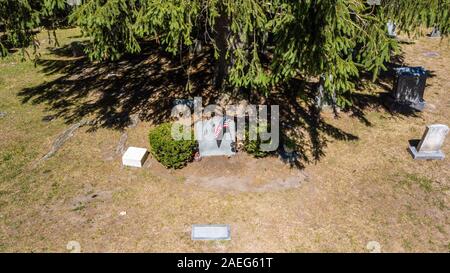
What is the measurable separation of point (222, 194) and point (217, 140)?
174cm

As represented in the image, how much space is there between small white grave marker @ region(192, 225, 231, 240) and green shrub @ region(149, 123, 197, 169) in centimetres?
227

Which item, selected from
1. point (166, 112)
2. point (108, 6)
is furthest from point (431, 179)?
point (108, 6)

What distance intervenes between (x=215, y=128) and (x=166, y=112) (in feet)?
10.4

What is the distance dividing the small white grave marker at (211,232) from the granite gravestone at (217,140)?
2.69m

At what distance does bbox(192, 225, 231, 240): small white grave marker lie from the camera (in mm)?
8250

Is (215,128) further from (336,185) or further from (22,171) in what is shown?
(22,171)

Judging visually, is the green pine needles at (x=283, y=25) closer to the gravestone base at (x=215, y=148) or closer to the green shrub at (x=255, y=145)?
the green shrub at (x=255, y=145)

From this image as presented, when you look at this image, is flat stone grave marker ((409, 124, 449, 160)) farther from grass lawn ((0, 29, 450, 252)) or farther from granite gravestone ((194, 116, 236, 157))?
granite gravestone ((194, 116, 236, 157))

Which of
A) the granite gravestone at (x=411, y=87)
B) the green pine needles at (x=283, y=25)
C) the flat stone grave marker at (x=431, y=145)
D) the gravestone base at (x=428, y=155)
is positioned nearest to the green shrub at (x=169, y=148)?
the green pine needles at (x=283, y=25)

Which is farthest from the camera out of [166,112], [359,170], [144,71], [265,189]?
[144,71]

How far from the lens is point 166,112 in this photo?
515 inches

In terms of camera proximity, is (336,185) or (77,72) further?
(77,72)

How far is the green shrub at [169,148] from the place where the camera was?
32.8 feet

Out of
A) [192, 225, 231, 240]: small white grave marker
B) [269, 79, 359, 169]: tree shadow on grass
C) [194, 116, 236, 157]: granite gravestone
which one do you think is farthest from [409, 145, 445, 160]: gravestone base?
[192, 225, 231, 240]: small white grave marker
